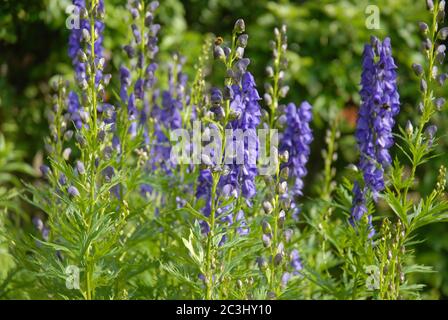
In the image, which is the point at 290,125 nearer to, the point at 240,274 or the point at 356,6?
the point at 240,274

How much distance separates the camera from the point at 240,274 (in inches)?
129

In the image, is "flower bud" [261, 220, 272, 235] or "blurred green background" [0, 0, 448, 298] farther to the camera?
"blurred green background" [0, 0, 448, 298]

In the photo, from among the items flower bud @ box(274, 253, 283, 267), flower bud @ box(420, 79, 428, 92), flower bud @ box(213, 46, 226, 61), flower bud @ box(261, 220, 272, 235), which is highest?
flower bud @ box(213, 46, 226, 61)

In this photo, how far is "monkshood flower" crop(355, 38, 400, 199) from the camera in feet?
11.6

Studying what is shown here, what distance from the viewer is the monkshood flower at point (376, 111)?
11.6ft

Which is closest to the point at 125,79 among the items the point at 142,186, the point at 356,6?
the point at 142,186

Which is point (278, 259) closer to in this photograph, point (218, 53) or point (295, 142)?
point (218, 53)

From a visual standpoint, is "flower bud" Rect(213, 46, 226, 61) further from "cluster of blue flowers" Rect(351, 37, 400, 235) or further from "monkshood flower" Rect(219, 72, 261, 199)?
"cluster of blue flowers" Rect(351, 37, 400, 235)

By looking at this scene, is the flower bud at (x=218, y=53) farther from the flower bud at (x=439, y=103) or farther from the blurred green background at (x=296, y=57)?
the blurred green background at (x=296, y=57)

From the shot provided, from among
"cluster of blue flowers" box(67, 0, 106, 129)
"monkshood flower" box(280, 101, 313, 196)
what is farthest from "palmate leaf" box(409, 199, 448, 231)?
"cluster of blue flowers" box(67, 0, 106, 129)

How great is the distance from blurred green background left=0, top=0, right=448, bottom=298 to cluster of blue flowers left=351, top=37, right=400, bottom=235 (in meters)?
2.99

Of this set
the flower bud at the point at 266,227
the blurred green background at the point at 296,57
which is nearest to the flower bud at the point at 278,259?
the flower bud at the point at 266,227

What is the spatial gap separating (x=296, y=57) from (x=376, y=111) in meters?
3.27

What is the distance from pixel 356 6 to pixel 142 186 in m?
3.45
